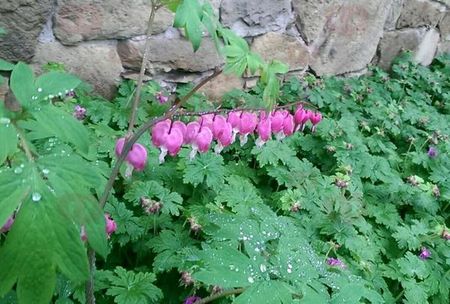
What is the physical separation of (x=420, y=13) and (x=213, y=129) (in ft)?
10.3

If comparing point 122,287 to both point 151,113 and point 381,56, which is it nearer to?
point 151,113

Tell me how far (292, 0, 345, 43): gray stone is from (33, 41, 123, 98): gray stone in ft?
3.68

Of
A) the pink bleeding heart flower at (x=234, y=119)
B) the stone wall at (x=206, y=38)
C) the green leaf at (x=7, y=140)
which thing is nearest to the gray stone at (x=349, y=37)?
the stone wall at (x=206, y=38)

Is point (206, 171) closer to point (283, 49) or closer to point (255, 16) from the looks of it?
point (255, 16)

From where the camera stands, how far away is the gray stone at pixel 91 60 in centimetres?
212

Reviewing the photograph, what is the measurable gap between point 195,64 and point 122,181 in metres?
0.92

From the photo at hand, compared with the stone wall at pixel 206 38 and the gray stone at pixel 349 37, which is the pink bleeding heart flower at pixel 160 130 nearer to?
the stone wall at pixel 206 38

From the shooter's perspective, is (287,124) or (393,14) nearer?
(287,124)

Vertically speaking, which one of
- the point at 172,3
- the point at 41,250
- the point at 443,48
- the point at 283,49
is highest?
the point at 172,3

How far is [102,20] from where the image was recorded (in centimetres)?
220

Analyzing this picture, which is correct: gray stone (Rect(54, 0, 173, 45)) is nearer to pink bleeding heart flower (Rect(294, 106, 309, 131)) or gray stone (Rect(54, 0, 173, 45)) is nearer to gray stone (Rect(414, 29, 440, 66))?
pink bleeding heart flower (Rect(294, 106, 309, 131))

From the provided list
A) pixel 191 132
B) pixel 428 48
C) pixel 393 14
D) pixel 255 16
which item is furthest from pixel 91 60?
pixel 428 48

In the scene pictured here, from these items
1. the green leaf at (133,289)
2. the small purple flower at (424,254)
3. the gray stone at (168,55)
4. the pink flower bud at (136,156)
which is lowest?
the small purple flower at (424,254)

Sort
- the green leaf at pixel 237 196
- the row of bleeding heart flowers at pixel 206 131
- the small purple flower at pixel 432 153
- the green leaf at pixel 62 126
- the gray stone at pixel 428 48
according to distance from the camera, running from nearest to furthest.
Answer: the green leaf at pixel 62 126
the row of bleeding heart flowers at pixel 206 131
the green leaf at pixel 237 196
the small purple flower at pixel 432 153
the gray stone at pixel 428 48
